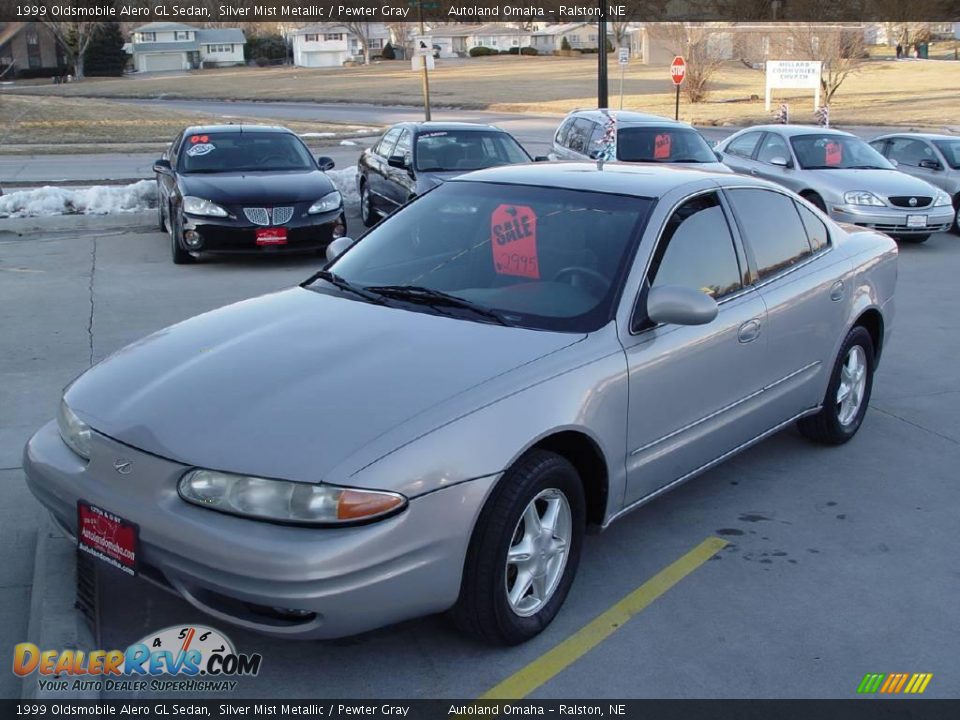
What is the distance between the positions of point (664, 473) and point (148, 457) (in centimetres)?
211

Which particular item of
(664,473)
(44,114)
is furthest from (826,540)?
(44,114)

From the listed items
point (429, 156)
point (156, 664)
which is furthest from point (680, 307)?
point (429, 156)

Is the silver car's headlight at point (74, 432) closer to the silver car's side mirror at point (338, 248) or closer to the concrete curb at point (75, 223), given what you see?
the silver car's side mirror at point (338, 248)

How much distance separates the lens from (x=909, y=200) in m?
13.2

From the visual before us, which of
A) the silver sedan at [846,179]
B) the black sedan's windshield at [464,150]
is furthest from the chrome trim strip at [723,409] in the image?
the silver sedan at [846,179]

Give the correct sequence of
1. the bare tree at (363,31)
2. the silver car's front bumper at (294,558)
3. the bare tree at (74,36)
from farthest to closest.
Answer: the bare tree at (363,31) → the bare tree at (74,36) → the silver car's front bumper at (294,558)

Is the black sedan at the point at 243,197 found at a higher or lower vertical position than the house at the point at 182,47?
lower

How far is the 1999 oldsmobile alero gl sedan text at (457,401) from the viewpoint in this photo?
3252 millimetres

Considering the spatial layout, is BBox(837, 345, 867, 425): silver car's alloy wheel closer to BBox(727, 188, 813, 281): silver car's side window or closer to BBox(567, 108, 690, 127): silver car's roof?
BBox(727, 188, 813, 281): silver car's side window

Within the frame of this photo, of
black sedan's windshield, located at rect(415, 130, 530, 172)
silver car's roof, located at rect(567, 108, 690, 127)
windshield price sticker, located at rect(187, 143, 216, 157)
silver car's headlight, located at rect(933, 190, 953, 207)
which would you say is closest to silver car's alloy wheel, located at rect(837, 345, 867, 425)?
black sedan's windshield, located at rect(415, 130, 530, 172)

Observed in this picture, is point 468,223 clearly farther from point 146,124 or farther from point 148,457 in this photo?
point 146,124

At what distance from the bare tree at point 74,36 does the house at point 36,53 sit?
1.17 metres

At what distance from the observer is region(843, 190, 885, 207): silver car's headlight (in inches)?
516

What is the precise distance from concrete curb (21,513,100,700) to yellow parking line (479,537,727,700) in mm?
1353
